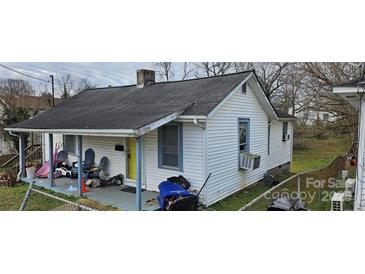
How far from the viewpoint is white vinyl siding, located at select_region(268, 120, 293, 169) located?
981 centimetres

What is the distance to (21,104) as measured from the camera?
26.7 feet

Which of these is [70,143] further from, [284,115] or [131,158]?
[284,115]

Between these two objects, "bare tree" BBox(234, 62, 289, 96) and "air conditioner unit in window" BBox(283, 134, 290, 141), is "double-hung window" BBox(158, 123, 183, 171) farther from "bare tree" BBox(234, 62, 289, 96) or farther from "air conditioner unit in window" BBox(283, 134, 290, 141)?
"air conditioner unit in window" BBox(283, 134, 290, 141)

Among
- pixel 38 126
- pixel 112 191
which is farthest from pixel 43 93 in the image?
pixel 112 191

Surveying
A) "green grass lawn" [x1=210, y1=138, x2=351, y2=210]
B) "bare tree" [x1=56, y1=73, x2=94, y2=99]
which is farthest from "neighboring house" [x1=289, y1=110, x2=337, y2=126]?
"bare tree" [x1=56, y1=73, x2=94, y2=99]

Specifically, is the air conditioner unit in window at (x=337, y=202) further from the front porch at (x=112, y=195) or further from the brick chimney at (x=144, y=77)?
the brick chimney at (x=144, y=77)

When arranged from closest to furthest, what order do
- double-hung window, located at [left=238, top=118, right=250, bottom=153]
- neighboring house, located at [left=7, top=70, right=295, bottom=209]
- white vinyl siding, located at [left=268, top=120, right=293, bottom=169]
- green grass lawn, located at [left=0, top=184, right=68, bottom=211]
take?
neighboring house, located at [left=7, top=70, right=295, bottom=209] → green grass lawn, located at [left=0, top=184, right=68, bottom=211] → double-hung window, located at [left=238, top=118, right=250, bottom=153] → white vinyl siding, located at [left=268, top=120, right=293, bottom=169]

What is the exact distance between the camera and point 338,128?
7523 mm

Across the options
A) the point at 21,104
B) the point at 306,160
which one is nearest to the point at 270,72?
the point at 306,160

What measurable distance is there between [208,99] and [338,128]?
444 centimetres

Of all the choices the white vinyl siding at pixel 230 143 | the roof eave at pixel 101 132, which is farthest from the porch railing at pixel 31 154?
the white vinyl siding at pixel 230 143

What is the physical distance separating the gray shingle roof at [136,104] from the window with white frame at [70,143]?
95 centimetres

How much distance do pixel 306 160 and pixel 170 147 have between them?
6.97m

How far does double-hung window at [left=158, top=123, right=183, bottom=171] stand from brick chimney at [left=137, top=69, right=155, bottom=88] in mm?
3715
